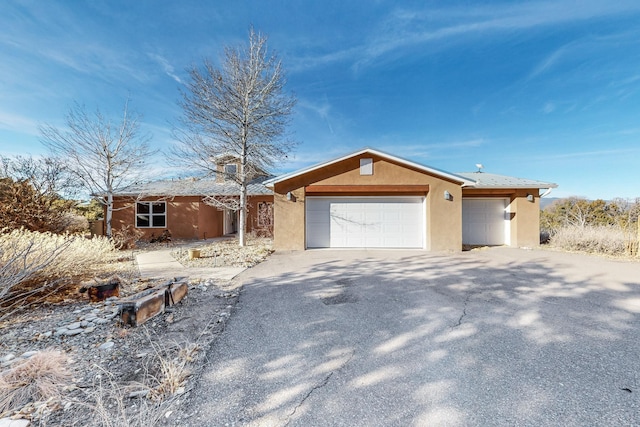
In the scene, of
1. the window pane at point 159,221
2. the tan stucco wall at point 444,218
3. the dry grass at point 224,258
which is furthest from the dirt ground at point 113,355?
the window pane at point 159,221

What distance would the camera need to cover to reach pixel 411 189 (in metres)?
10.5

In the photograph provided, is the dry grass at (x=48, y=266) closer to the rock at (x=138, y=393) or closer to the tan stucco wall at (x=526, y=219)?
the rock at (x=138, y=393)

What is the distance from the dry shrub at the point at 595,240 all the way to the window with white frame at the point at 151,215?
20156 millimetres

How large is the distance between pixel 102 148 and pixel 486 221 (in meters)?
19.4

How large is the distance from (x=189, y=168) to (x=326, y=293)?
10141 mm

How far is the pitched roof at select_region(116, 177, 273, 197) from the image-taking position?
14.5 meters

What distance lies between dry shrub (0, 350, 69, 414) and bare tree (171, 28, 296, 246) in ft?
31.0

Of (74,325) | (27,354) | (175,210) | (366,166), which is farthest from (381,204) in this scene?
(175,210)

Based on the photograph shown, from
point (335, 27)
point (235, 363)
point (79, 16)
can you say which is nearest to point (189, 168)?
point (79, 16)

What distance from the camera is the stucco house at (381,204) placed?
412 inches

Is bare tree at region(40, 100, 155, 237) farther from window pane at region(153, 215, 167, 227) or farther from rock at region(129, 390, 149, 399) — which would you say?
rock at region(129, 390, 149, 399)

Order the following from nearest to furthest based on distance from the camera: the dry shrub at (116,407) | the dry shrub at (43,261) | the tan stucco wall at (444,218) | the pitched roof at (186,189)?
the dry shrub at (116,407) → the dry shrub at (43,261) → the tan stucco wall at (444,218) → the pitched roof at (186,189)

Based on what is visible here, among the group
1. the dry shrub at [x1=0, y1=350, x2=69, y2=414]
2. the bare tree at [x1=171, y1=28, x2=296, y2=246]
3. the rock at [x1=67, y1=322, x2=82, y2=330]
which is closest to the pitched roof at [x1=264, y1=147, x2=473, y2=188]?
the bare tree at [x1=171, y1=28, x2=296, y2=246]

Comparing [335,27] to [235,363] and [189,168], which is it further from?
[235,363]
